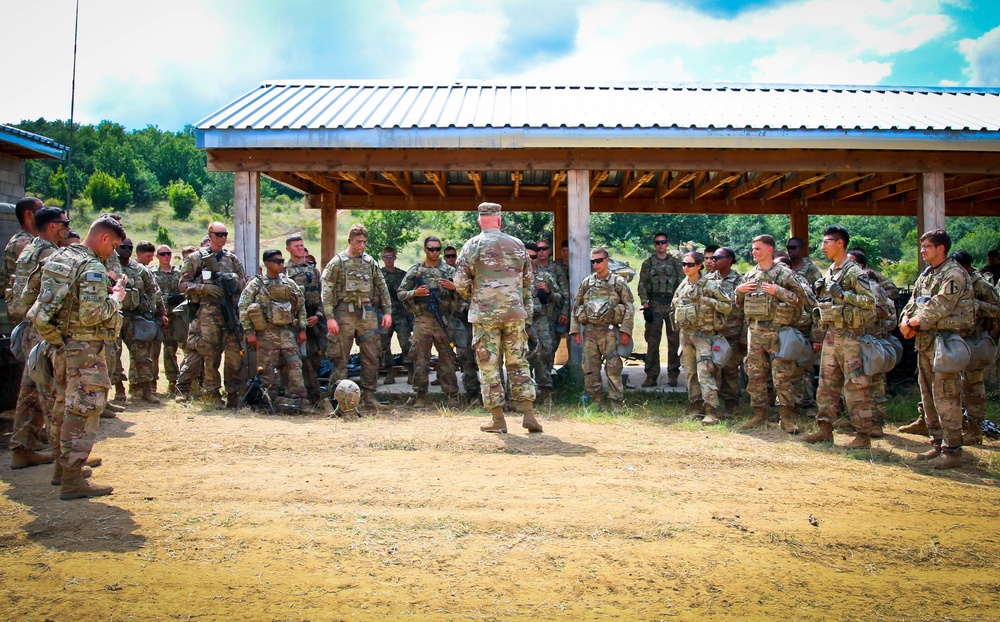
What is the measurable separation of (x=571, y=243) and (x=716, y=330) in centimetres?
232

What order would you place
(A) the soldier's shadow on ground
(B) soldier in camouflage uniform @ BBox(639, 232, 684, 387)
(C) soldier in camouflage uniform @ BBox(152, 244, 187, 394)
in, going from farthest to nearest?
(B) soldier in camouflage uniform @ BBox(639, 232, 684, 387), (C) soldier in camouflage uniform @ BBox(152, 244, 187, 394), (A) the soldier's shadow on ground

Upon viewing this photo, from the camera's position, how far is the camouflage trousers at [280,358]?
26.1 ft

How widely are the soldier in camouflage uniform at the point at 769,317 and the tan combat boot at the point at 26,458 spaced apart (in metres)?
6.64

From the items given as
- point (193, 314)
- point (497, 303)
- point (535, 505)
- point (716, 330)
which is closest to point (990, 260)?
point (716, 330)

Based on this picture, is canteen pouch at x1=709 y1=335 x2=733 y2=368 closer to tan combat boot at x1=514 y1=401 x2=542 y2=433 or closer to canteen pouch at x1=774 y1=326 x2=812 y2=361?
canteen pouch at x1=774 y1=326 x2=812 y2=361

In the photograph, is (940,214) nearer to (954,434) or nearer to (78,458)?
(954,434)

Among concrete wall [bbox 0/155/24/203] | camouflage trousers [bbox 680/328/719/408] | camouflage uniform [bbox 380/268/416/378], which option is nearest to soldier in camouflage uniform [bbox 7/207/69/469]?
camouflage uniform [bbox 380/268/416/378]

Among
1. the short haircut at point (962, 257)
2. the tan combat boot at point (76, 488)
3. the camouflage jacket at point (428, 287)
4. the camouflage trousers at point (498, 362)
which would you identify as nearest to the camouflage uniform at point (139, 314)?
the camouflage jacket at point (428, 287)

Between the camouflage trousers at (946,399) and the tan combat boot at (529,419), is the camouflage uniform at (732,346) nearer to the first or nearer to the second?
the camouflage trousers at (946,399)

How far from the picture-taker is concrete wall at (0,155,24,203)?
12.1 meters

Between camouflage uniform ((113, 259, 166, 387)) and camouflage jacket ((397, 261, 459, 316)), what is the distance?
312 centimetres

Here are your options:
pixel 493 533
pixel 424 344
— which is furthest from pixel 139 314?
pixel 493 533

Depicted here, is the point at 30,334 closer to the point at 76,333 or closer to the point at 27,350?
the point at 27,350

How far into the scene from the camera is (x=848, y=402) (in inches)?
257
